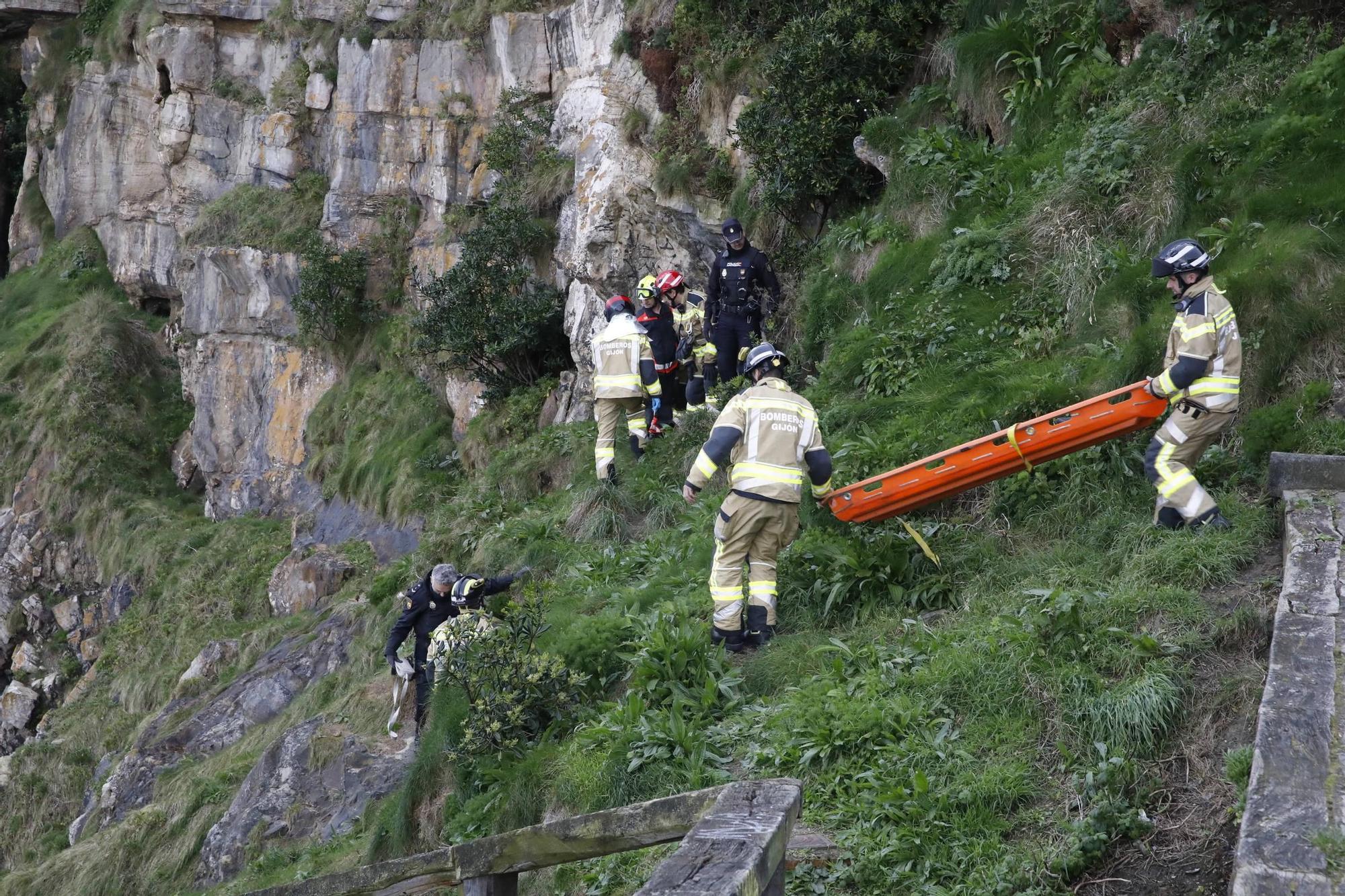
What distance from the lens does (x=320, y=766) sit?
10711mm

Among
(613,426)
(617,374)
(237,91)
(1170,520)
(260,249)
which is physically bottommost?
(1170,520)

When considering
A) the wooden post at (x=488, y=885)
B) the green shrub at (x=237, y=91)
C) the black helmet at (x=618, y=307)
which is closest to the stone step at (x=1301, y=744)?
the wooden post at (x=488, y=885)

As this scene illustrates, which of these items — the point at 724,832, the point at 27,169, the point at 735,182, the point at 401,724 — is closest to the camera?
the point at 724,832

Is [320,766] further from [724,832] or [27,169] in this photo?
[27,169]

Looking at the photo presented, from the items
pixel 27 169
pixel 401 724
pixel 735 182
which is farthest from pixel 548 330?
pixel 27 169

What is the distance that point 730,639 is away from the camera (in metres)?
7.41

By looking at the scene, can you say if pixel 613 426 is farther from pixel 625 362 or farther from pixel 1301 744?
pixel 1301 744

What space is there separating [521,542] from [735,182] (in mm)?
5162

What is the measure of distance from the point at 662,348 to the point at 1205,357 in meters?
6.33

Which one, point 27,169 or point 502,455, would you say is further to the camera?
point 27,169


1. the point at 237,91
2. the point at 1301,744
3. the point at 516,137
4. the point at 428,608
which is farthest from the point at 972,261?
the point at 237,91

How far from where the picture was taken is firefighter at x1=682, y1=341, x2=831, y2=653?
7211 mm

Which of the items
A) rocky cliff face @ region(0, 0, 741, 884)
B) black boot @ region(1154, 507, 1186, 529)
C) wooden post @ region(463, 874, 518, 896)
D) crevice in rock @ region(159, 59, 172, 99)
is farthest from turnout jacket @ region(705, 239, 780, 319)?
crevice in rock @ region(159, 59, 172, 99)

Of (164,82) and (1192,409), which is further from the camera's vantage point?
(164,82)
